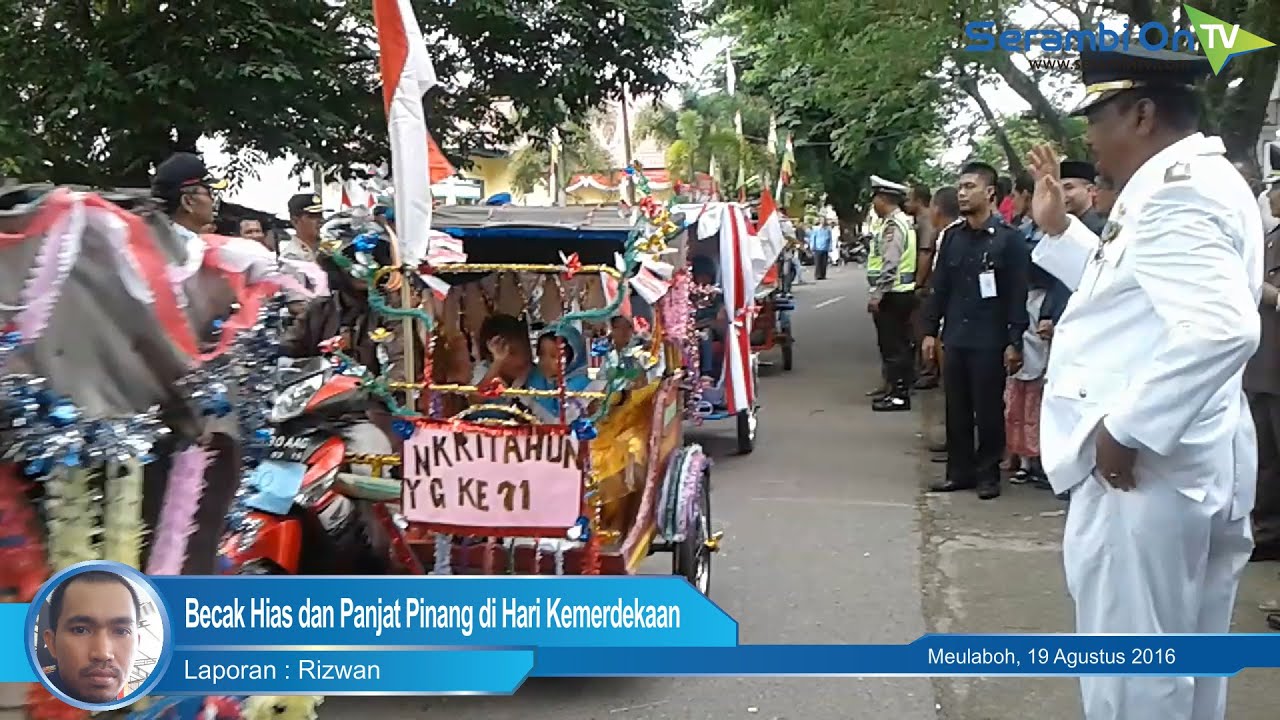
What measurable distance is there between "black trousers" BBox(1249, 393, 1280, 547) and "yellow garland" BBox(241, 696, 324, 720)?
5111mm

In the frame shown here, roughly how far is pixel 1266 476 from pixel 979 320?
1.82m

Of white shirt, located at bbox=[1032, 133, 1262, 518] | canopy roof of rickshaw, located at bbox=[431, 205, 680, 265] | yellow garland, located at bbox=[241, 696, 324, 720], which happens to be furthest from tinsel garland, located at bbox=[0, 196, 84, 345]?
canopy roof of rickshaw, located at bbox=[431, 205, 680, 265]

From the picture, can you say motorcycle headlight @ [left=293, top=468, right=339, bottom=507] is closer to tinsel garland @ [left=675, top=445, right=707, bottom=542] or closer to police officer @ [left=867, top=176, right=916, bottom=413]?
tinsel garland @ [left=675, top=445, right=707, bottom=542]

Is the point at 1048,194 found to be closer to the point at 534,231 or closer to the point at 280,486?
the point at 280,486

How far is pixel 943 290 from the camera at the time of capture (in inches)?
299

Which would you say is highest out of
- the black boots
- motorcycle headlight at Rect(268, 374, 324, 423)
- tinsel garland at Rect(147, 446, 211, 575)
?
tinsel garland at Rect(147, 446, 211, 575)

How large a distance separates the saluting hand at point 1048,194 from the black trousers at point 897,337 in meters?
7.28

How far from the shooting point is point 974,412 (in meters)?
7.63

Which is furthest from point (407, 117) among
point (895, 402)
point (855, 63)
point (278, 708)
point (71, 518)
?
point (855, 63)

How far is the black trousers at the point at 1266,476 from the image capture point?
617 cm

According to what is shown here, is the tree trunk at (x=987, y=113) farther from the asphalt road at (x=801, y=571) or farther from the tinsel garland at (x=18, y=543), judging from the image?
the tinsel garland at (x=18, y=543)

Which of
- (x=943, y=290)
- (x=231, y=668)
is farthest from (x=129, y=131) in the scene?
(x=231, y=668)

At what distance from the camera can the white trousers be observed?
9.26 feet

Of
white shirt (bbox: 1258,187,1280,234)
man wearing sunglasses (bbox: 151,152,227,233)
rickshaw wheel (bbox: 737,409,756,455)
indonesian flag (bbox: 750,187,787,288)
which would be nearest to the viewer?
man wearing sunglasses (bbox: 151,152,227,233)
